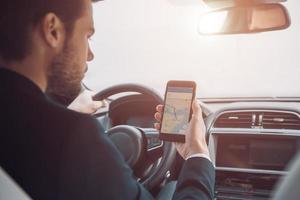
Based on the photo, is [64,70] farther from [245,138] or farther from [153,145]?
[245,138]

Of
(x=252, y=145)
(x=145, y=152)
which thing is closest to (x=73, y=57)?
(x=145, y=152)

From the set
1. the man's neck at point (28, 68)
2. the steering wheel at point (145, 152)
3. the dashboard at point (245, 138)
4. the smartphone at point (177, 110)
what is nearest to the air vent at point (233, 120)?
the dashboard at point (245, 138)

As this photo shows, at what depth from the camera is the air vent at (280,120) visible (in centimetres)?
332

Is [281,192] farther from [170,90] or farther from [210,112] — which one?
[210,112]

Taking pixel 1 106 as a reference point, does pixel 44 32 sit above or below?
above

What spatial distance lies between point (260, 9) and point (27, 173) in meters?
1.82

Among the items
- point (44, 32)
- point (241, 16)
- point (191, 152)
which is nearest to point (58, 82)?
point (44, 32)

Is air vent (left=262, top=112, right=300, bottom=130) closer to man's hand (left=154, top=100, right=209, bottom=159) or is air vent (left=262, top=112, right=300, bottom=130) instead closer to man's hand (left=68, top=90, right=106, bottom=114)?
man's hand (left=68, top=90, right=106, bottom=114)

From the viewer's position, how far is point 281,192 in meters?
0.83

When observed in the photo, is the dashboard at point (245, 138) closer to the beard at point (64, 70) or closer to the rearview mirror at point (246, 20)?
the rearview mirror at point (246, 20)

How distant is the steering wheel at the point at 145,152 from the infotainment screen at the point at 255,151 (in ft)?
1.71

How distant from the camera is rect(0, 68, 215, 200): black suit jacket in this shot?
1.43 metres

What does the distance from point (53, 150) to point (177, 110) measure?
3.09ft

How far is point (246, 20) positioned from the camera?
2.96 metres
